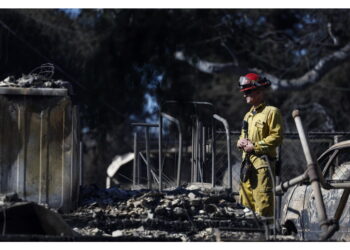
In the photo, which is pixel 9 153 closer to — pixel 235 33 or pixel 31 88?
pixel 31 88

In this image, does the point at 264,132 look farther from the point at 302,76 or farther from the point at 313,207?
the point at 302,76

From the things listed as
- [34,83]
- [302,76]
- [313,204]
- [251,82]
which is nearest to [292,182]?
[313,204]

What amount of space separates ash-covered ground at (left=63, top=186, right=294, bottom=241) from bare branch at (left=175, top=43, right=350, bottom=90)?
734 inches

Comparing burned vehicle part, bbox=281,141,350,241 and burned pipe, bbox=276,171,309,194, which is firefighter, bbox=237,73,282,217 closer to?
burned vehicle part, bbox=281,141,350,241

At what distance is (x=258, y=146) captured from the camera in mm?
9758

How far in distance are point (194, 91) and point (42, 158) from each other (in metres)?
20.7

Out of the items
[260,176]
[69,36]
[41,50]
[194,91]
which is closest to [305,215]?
[260,176]

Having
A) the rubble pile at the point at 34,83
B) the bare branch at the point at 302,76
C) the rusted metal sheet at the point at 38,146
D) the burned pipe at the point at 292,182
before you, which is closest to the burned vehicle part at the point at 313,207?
the burned pipe at the point at 292,182

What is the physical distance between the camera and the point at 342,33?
93.6 feet

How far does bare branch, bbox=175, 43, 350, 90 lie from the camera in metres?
27.8

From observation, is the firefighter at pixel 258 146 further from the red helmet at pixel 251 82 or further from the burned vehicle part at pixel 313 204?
the burned vehicle part at pixel 313 204

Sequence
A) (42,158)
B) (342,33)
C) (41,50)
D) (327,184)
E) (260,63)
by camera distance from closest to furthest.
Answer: (327,184) → (42,158) → (41,50) → (342,33) → (260,63)

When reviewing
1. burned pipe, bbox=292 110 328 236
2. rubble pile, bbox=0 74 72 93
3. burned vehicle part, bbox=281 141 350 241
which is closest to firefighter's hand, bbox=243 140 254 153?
burned vehicle part, bbox=281 141 350 241

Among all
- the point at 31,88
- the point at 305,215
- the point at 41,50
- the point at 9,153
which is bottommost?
the point at 305,215
